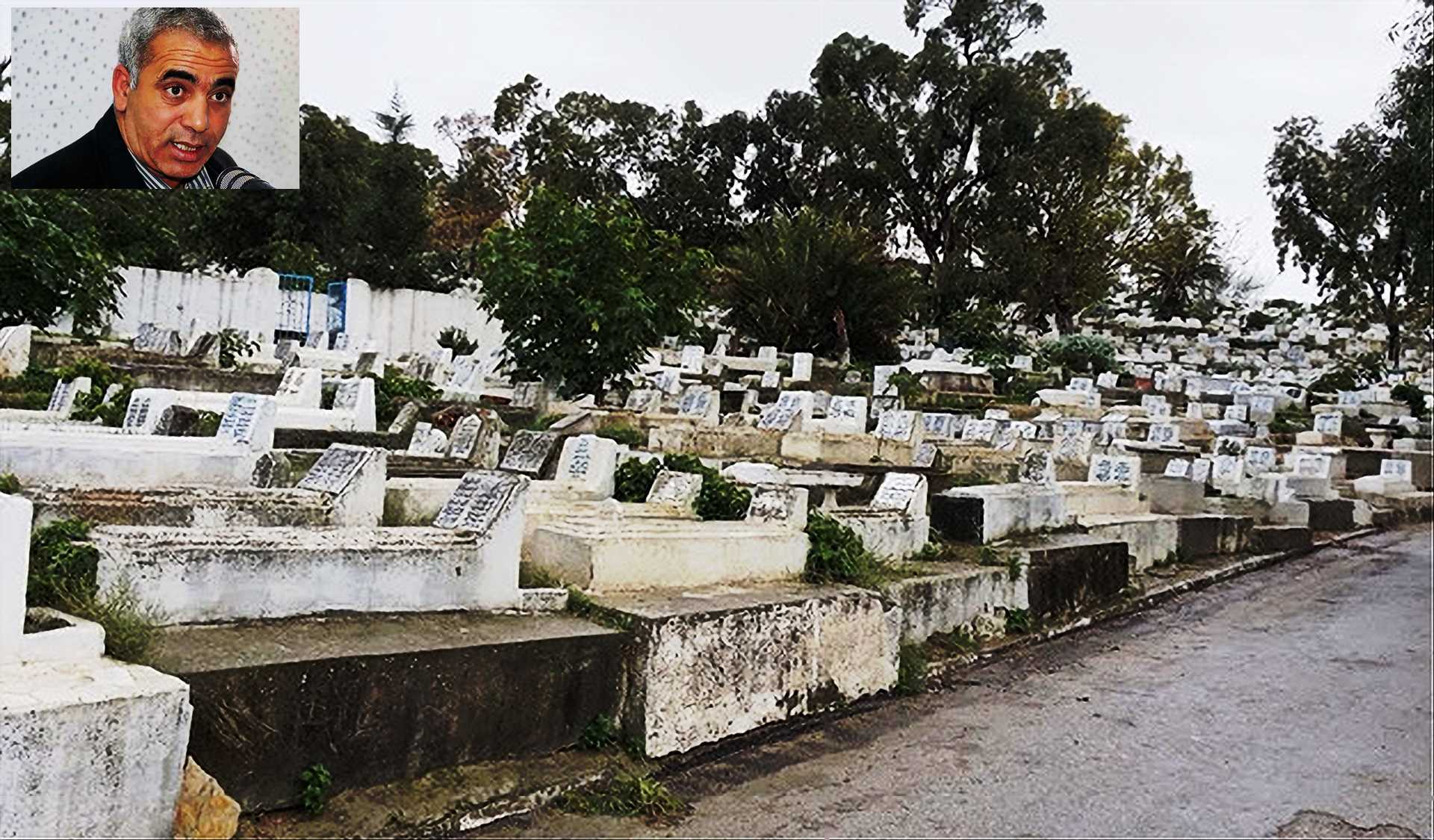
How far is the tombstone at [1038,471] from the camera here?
10.5 meters

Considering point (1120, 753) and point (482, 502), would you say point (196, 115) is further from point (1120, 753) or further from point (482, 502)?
point (1120, 753)

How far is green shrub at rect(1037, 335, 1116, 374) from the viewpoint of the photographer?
34.5m

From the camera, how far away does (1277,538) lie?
1445 centimetres

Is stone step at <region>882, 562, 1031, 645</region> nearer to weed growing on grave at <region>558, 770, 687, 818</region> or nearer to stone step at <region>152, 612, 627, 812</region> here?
weed growing on grave at <region>558, 770, 687, 818</region>

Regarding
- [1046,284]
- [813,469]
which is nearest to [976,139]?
[1046,284]

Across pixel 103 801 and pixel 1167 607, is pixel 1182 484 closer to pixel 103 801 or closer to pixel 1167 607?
pixel 1167 607

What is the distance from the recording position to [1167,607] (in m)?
10.4

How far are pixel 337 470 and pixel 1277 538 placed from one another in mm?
12830

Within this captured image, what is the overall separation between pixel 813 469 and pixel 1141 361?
30608 millimetres

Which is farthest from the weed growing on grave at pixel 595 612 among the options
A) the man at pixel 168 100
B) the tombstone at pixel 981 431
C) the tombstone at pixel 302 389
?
the tombstone at pixel 981 431

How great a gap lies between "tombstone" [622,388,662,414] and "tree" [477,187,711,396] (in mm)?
537

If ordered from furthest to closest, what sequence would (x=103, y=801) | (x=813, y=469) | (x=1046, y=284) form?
(x=1046, y=284)
(x=813, y=469)
(x=103, y=801)

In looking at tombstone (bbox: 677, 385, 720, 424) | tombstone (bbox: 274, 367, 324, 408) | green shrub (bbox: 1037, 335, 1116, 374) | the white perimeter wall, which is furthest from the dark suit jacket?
green shrub (bbox: 1037, 335, 1116, 374)

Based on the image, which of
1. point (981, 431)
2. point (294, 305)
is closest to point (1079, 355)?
point (981, 431)
